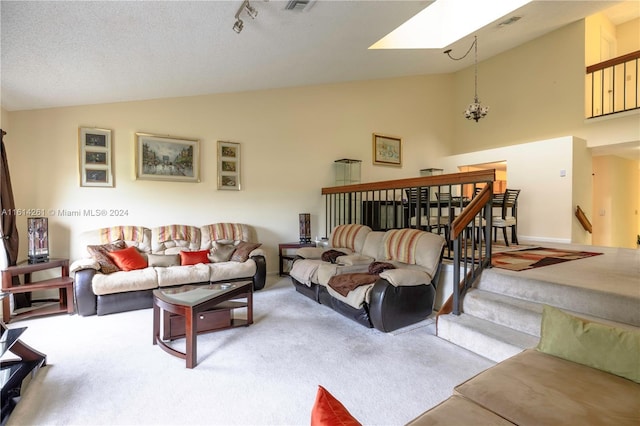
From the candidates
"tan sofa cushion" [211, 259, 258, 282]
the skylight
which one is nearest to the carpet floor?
"tan sofa cushion" [211, 259, 258, 282]

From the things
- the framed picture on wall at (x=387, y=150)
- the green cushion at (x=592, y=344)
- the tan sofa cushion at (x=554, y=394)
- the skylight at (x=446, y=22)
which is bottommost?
the tan sofa cushion at (x=554, y=394)

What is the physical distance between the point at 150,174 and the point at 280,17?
2.88 meters

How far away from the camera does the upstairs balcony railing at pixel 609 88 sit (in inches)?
222

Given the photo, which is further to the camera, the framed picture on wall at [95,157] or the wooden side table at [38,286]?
the framed picture on wall at [95,157]

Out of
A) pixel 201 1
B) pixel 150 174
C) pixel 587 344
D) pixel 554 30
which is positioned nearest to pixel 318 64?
pixel 201 1

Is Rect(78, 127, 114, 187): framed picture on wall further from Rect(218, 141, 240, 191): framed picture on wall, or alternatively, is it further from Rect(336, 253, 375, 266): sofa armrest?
Rect(336, 253, 375, 266): sofa armrest

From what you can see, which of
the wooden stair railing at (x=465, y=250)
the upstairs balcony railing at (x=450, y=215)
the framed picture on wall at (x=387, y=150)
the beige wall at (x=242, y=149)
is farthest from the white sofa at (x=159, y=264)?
the framed picture on wall at (x=387, y=150)

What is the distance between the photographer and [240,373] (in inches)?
85.8

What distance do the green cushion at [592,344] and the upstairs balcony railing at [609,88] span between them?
19.1 ft

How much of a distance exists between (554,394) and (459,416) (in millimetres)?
468

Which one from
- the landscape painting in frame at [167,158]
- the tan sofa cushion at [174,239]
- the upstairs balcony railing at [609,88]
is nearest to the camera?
the tan sofa cushion at [174,239]

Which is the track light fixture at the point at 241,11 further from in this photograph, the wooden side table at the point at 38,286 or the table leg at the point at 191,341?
the wooden side table at the point at 38,286

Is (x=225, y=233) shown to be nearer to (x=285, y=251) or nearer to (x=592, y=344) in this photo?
(x=285, y=251)

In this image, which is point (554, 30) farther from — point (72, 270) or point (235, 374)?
point (72, 270)
